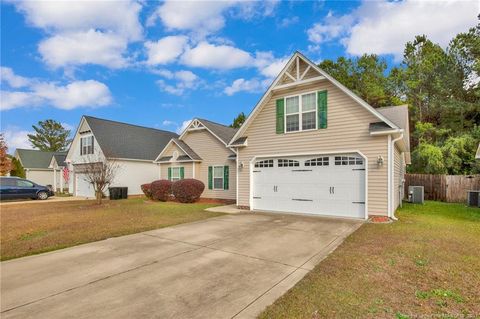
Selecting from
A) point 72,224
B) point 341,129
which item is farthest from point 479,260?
point 72,224

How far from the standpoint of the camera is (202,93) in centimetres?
2325

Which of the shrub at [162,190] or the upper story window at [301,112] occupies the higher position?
the upper story window at [301,112]

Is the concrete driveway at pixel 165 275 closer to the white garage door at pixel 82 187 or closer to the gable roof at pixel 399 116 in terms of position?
the gable roof at pixel 399 116

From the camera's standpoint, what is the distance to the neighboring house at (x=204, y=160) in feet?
56.1

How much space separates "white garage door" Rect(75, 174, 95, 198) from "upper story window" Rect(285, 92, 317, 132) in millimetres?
18183

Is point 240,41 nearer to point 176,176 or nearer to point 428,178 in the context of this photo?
point 176,176

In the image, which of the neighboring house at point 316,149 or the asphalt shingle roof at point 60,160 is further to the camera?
the asphalt shingle roof at point 60,160

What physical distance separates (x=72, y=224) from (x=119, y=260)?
519 centimetres

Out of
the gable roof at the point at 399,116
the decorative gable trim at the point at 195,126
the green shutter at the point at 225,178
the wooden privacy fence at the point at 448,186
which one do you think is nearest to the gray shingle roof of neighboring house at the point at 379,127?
the gable roof at the point at 399,116

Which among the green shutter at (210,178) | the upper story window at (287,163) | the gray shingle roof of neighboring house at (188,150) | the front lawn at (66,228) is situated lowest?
the front lawn at (66,228)

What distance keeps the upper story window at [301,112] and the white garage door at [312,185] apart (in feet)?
Result: 4.62

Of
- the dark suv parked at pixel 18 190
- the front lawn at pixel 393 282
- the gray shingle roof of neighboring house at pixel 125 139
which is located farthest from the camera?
the gray shingle roof of neighboring house at pixel 125 139

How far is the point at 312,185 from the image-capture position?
11000 mm

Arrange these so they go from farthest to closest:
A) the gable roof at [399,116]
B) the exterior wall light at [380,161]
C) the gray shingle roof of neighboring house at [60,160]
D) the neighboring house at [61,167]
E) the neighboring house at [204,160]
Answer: the gray shingle roof of neighboring house at [60,160] < the neighboring house at [61,167] < the neighboring house at [204,160] < the gable roof at [399,116] < the exterior wall light at [380,161]
